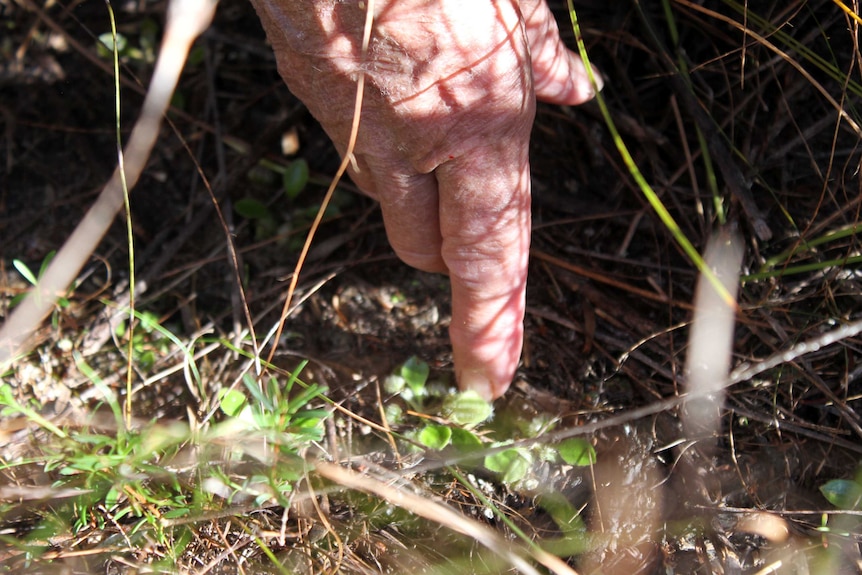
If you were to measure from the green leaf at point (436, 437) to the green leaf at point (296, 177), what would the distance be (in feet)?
2.28

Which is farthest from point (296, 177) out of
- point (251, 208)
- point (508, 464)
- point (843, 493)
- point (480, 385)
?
point (843, 493)

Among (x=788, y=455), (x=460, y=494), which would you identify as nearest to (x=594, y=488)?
(x=460, y=494)

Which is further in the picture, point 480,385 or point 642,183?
point 480,385

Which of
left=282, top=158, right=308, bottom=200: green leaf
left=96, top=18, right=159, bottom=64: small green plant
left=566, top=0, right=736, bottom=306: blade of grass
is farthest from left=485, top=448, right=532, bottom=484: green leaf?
left=96, top=18, right=159, bottom=64: small green plant

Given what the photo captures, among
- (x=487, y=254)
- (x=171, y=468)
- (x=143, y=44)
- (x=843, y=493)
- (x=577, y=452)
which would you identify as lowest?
(x=843, y=493)

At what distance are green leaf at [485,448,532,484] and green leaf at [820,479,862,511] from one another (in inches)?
22.0

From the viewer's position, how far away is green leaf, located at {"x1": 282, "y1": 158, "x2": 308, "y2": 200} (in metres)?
1.65

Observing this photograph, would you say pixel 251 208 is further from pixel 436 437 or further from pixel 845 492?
pixel 845 492

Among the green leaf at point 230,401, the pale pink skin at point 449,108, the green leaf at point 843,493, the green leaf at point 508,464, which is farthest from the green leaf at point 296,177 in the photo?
the green leaf at point 843,493

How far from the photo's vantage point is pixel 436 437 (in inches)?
51.9

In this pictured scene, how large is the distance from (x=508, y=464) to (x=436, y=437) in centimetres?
15

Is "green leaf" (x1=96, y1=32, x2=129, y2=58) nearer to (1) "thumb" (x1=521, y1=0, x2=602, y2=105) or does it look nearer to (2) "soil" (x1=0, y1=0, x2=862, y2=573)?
(2) "soil" (x1=0, y1=0, x2=862, y2=573)

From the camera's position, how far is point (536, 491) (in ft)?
4.35

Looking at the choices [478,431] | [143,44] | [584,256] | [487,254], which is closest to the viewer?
[487,254]
